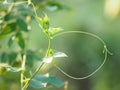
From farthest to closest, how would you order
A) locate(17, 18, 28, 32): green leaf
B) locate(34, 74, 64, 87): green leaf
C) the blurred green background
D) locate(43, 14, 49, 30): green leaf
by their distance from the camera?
the blurred green background < locate(17, 18, 28, 32): green leaf < locate(34, 74, 64, 87): green leaf < locate(43, 14, 49, 30): green leaf

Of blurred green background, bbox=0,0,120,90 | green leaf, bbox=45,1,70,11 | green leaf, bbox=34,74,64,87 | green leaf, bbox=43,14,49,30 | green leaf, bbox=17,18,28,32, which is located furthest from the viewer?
blurred green background, bbox=0,0,120,90

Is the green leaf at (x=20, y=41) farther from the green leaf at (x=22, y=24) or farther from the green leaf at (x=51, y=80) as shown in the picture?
the green leaf at (x=51, y=80)

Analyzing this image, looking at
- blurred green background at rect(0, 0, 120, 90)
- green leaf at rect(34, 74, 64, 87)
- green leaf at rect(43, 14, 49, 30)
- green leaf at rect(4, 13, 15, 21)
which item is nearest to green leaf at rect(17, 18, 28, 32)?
green leaf at rect(4, 13, 15, 21)

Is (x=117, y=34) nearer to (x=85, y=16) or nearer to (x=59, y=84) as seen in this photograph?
(x=85, y=16)

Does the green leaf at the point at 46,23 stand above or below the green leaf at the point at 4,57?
above

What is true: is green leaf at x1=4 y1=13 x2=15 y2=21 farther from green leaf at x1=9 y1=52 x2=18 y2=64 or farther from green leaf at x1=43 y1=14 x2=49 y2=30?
green leaf at x1=43 y1=14 x2=49 y2=30

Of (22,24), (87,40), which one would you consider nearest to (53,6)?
(22,24)

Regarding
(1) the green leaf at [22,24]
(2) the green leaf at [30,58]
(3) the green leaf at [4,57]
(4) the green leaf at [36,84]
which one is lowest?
(3) the green leaf at [4,57]

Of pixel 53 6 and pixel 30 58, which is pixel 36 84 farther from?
pixel 53 6

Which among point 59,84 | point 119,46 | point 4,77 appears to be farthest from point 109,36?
point 59,84

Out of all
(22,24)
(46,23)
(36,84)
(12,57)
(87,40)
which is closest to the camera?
(46,23)

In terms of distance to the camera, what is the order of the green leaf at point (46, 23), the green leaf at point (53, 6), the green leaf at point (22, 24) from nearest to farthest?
1. the green leaf at point (46, 23)
2. the green leaf at point (22, 24)
3. the green leaf at point (53, 6)

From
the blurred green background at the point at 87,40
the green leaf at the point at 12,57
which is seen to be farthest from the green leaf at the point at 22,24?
the blurred green background at the point at 87,40
